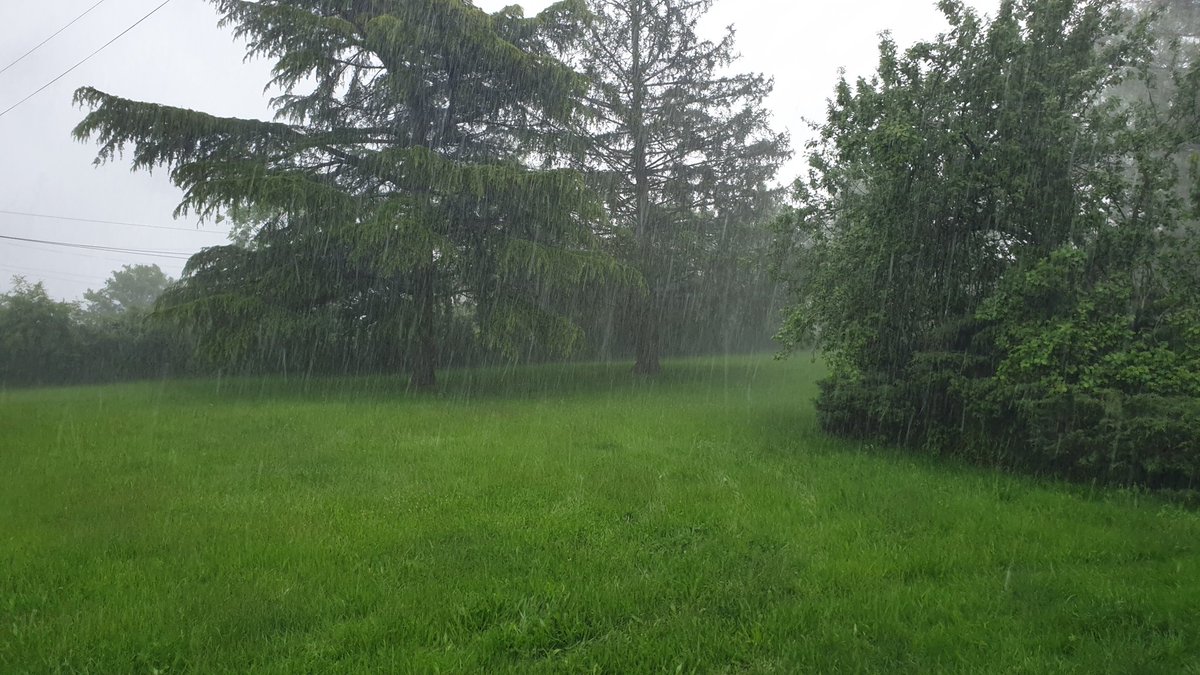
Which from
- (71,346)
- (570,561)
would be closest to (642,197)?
(570,561)

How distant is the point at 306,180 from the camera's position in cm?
1434

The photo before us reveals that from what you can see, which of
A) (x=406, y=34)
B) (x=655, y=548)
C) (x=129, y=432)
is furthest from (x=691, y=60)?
(x=655, y=548)

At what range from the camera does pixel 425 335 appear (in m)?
16.5

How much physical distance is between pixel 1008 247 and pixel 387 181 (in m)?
11.7

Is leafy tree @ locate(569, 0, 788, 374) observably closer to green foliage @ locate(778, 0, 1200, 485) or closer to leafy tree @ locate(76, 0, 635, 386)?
leafy tree @ locate(76, 0, 635, 386)

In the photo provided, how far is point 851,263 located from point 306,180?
32.8ft

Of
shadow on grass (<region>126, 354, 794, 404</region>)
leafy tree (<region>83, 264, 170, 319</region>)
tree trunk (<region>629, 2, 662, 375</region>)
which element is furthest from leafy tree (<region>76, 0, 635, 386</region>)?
leafy tree (<region>83, 264, 170, 319</region>)

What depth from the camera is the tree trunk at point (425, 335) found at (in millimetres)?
16219

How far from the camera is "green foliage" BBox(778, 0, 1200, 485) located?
7.52 metres

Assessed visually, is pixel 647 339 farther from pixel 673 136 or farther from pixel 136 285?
pixel 136 285

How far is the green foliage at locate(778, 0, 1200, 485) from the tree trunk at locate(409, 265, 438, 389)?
8591 millimetres

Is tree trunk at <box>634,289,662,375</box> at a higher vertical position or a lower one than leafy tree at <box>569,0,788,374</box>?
lower

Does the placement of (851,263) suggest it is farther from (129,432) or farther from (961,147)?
(129,432)

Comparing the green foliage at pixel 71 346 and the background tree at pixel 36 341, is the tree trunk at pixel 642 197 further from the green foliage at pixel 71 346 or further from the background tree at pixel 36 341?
the background tree at pixel 36 341
